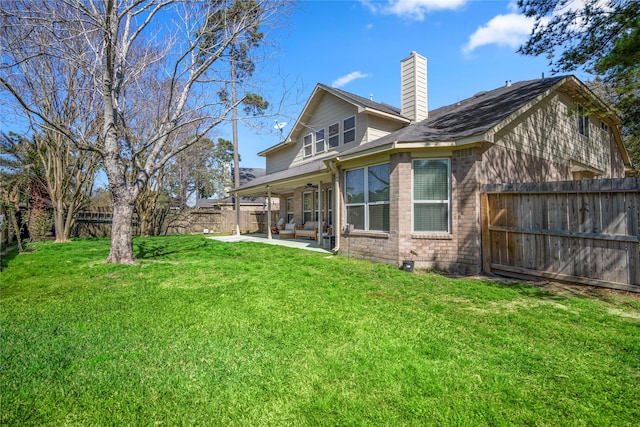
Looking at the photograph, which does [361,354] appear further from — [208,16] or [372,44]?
[372,44]

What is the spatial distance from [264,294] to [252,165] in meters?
38.2

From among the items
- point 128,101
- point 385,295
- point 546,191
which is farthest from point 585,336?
point 128,101

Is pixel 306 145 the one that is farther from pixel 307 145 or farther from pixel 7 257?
pixel 7 257

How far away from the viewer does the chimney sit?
33.5 ft

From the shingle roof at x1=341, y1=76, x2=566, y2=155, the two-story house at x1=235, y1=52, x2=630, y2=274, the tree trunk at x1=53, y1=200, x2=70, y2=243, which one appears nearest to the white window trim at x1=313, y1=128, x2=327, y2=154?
the two-story house at x1=235, y1=52, x2=630, y2=274

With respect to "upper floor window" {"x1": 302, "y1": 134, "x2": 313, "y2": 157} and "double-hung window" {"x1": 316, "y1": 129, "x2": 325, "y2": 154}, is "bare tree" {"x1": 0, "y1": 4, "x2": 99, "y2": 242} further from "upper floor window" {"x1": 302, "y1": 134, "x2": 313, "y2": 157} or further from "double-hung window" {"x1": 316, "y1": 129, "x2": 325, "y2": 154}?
"double-hung window" {"x1": 316, "y1": 129, "x2": 325, "y2": 154}

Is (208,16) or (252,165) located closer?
(208,16)

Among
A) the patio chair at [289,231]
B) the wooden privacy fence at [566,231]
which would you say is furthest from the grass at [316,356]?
the patio chair at [289,231]

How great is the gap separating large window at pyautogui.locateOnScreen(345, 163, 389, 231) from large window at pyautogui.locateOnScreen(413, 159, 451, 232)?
0.79 meters

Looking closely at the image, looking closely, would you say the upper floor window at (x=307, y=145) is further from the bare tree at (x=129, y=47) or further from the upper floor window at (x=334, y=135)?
the bare tree at (x=129, y=47)

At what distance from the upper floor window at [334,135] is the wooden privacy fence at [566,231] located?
287 inches

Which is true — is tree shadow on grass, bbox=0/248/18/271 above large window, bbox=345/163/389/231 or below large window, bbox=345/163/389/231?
below

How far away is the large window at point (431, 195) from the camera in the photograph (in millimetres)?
7207

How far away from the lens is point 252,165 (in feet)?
136
